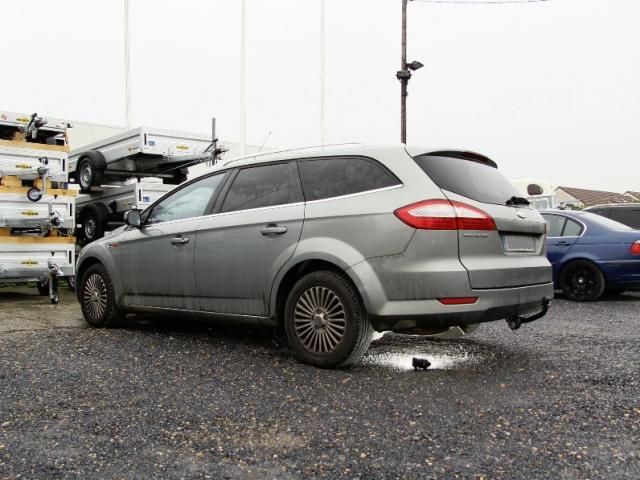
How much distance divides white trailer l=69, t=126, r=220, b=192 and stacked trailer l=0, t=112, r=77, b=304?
3.35ft

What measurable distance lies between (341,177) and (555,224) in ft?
21.2

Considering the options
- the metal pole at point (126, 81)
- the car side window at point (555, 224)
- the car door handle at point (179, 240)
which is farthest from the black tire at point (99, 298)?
the metal pole at point (126, 81)

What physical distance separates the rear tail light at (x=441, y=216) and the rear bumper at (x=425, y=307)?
36 centimetres

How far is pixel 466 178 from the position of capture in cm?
438

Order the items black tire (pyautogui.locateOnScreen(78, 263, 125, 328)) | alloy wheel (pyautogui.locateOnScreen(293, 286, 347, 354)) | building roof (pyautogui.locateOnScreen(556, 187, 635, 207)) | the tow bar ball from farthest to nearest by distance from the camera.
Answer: building roof (pyautogui.locateOnScreen(556, 187, 635, 207))
the tow bar ball
black tire (pyautogui.locateOnScreen(78, 263, 125, 328))
alloy wheel (pyautogui.locateOnScreen(293, 286, 347, 354))

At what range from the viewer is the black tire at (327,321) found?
420 cm

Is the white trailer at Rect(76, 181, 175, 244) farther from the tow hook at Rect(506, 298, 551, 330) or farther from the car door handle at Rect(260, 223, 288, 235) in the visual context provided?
A: the tow hook at Rect(506, 298, 551, 330)

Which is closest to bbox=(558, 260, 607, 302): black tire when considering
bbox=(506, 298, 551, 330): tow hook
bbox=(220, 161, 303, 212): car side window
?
bbox=(506, 298, 551, 330): tow hook

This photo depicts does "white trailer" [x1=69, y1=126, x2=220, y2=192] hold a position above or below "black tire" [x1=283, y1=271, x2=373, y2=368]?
above

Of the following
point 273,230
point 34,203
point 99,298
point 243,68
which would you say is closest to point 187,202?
point 273,230

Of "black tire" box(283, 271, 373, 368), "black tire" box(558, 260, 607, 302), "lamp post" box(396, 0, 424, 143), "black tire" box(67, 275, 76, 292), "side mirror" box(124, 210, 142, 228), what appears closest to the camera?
"black tire" box(283, 271, 373, 368)

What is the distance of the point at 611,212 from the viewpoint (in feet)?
37.0

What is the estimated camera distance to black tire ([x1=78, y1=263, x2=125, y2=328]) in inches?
238

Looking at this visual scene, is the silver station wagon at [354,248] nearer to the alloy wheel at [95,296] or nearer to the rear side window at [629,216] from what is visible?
the alloy wheel at [95,296]
